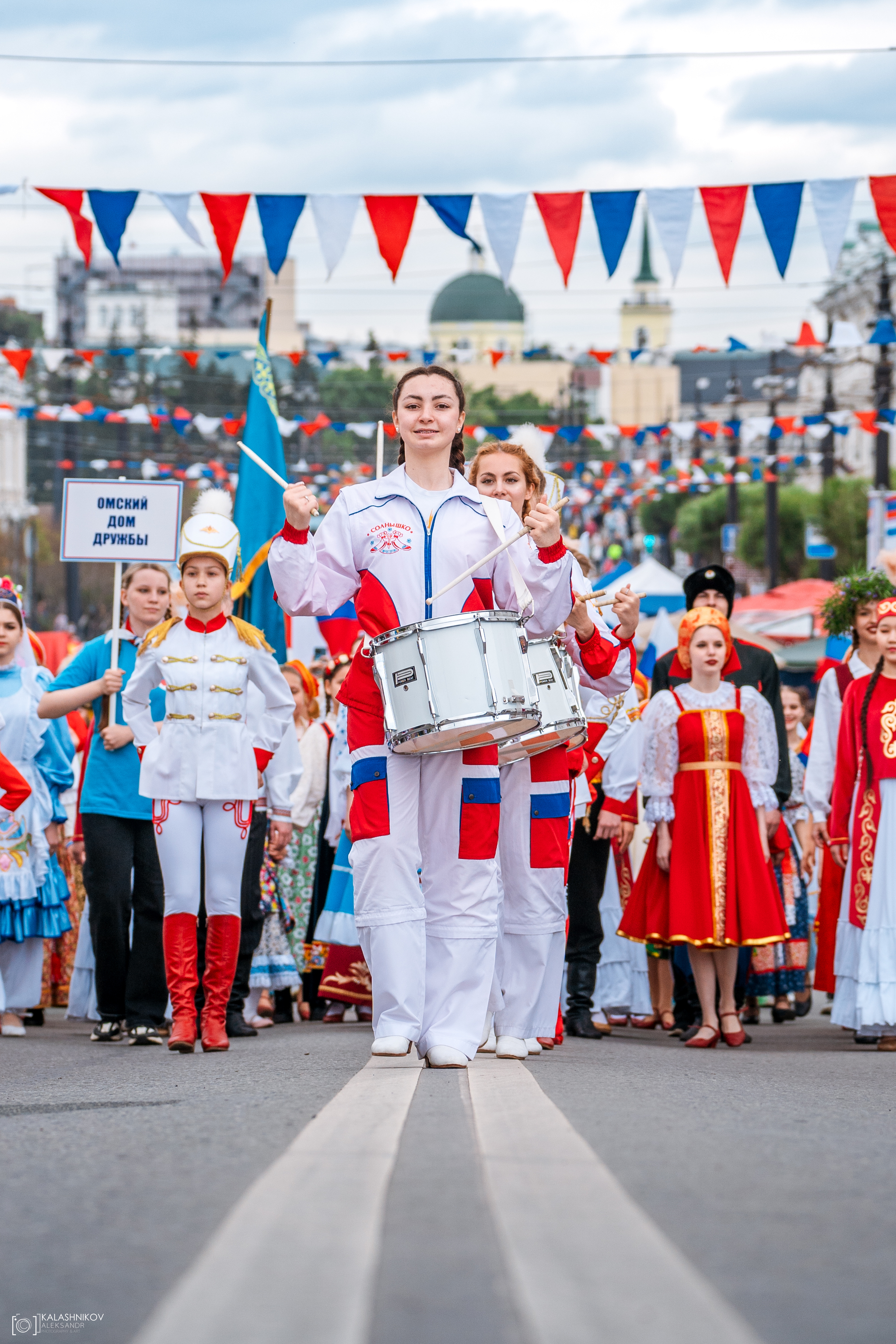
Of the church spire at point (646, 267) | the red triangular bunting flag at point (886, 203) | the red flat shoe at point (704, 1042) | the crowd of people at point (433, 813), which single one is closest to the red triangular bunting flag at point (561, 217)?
the red triangular bunting flag at point (886, 203)

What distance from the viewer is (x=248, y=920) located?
9406mm

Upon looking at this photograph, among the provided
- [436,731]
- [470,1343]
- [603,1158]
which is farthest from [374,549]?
[470,1343]

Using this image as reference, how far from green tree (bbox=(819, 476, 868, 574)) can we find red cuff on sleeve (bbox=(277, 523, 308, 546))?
42.7 metres

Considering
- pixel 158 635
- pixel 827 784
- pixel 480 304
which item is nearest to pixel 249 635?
pixel 158 635

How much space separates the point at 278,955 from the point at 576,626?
4029 mm

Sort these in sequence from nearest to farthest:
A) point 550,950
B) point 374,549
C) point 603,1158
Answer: point 603,1158
point 374,549
point 550,950

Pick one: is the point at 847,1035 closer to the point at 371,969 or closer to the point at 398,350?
the point at 371,969

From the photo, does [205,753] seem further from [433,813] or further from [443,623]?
[443,623]

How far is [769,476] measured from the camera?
38031 millimetres

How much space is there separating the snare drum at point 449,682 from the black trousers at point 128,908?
3191mm

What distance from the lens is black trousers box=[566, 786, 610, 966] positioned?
32.0ft

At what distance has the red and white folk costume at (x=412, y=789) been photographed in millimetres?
5992

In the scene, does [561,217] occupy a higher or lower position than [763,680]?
higher

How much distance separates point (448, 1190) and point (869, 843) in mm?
6395
